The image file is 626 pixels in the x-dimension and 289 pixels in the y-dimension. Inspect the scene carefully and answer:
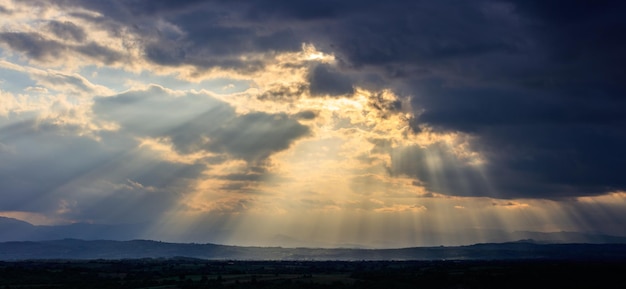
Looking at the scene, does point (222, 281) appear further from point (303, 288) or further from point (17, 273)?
point (17, 273)

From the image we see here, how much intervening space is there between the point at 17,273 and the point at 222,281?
66.8 metres

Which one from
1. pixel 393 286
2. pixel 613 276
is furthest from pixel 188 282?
pixel 613 276

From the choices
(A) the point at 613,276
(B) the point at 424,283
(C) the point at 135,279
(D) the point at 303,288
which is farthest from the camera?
(C) the point at 135,279

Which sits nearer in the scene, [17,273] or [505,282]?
[505,282]

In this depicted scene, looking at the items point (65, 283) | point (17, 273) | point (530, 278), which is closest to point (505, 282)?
point (530, 278)

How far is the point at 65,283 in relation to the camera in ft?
521

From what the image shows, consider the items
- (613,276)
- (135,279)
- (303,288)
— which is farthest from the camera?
(135,279)

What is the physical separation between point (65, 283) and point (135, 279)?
63.8 ft

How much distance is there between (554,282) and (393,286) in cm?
4162

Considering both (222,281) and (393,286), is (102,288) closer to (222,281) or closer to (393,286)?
(222,281)

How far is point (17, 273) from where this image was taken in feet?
582

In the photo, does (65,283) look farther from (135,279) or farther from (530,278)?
(530,278)

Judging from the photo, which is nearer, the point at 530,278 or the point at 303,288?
the point at 303,288

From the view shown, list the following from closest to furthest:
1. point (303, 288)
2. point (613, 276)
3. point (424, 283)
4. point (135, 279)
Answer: point (303, 288) < point (424, 283) < point (613, 276) < point (135, 279)
